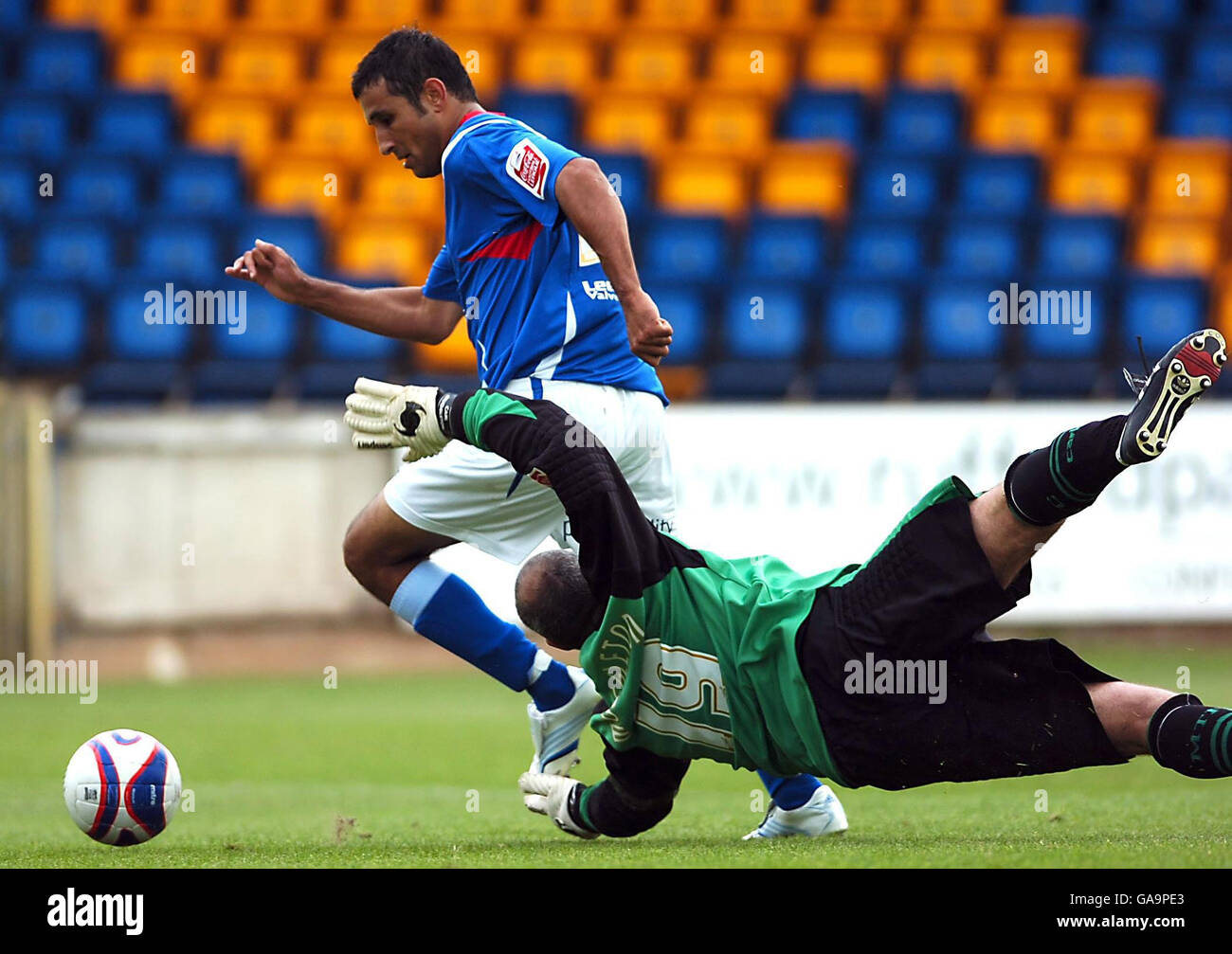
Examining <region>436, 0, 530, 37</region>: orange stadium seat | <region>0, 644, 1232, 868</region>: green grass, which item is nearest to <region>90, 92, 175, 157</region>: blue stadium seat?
<region>436, 0, 530, 37</region>: orange stadium seat

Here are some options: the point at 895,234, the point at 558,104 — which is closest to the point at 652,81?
the point at 558,104

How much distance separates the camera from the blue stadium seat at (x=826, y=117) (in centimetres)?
1327

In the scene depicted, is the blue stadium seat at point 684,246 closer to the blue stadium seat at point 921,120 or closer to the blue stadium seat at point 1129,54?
the blue stadium seat at point 921,120

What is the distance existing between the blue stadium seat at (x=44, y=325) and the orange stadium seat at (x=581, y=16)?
525 cm

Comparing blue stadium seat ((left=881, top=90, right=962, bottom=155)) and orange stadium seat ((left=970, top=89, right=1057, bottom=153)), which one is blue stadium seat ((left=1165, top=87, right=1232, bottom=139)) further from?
blue stadium seat ((left=881, top=90, right=962, bottom=155))

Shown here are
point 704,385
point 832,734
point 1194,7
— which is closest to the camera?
point 832,734

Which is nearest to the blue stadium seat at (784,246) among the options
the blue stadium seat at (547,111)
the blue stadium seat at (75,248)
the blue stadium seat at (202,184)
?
the blue stadium seat at (547,111)

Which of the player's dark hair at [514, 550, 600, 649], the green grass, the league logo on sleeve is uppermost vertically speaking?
the league logo on sleeve

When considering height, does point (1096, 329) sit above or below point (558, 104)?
below

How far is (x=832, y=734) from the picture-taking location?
3.53m

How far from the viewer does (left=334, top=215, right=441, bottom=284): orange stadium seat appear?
1162 centimetres

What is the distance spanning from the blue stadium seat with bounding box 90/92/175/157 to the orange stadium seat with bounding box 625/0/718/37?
3940mm

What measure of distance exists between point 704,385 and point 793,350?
3.67 feet
